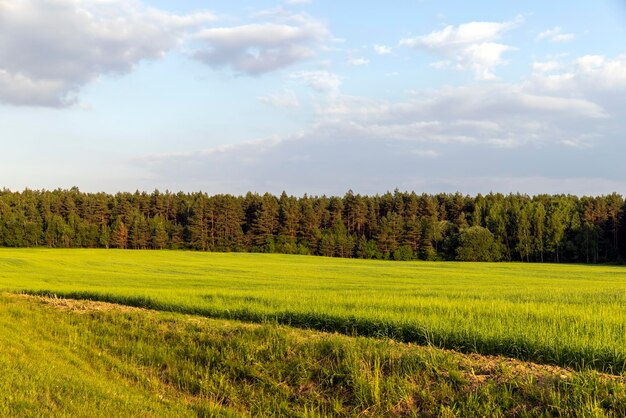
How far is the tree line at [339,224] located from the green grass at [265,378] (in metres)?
91.2

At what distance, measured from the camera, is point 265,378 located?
441 inches

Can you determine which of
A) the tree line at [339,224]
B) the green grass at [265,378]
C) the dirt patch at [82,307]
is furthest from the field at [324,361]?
the tree line at [339,224]

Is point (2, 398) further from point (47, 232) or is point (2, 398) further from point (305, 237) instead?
point (47, 232)

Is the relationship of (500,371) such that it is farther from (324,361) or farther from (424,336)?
(324,361)

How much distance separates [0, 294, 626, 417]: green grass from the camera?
8672 mm

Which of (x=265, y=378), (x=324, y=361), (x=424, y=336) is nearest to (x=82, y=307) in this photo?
(x=265, y=378)

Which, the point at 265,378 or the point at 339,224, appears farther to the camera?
the point at 339,224

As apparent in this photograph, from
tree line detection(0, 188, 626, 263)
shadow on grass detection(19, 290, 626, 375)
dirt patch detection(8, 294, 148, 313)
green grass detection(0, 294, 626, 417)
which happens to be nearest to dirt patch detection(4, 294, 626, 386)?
green grass detection(0, 294, 626, 417)

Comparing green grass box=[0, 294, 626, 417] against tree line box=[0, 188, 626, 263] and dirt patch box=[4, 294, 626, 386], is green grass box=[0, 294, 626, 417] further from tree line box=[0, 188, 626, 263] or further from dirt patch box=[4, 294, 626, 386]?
tree line box=[0, 188, 626, 263]

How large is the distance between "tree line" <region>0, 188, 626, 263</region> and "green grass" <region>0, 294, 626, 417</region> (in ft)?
299

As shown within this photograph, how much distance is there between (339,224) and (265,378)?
101 metres

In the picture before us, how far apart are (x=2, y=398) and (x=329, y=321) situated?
907cm

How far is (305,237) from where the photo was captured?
111 m

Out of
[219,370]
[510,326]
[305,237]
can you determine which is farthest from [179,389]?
[305,237]
